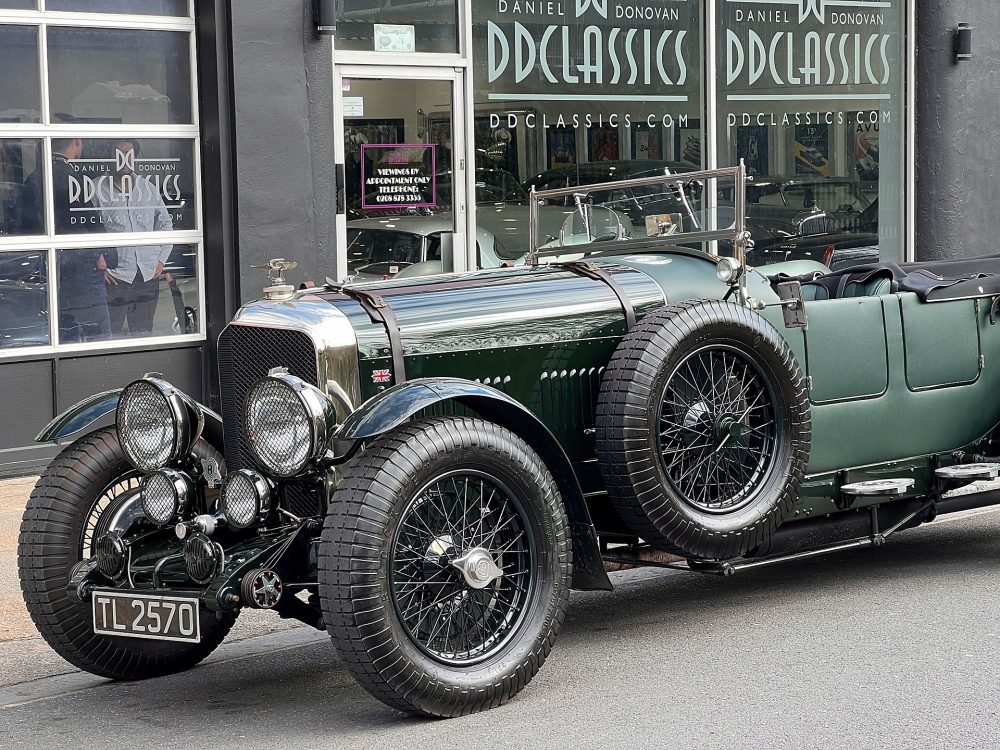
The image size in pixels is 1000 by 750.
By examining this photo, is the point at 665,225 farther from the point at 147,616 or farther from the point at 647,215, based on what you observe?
the point at 147,616

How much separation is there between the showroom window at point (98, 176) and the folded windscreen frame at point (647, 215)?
352 cm

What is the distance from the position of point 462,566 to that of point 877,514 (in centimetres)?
216

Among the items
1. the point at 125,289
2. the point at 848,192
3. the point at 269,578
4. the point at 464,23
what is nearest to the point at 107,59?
the point at 125,289

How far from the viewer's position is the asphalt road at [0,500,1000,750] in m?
4.23

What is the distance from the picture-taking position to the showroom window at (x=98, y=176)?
878cm

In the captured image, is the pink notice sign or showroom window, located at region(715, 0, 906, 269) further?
showroom window, located at region(715, 0, 906, 269)

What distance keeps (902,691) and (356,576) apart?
5.72 feet

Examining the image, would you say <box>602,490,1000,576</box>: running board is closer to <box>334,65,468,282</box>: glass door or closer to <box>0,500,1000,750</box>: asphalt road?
<box>0,500,1000,750</box>: asphalt road

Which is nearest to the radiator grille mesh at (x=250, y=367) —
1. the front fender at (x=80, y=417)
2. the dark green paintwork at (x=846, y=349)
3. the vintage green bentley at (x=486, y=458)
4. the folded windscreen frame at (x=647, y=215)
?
the vintage green bentley at (x=486, y=458)

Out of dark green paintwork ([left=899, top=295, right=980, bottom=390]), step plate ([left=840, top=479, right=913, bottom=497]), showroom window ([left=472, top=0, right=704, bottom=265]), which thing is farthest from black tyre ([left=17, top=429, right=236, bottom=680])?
showroom window ([left=472, top=0, right=704, bottom=265])

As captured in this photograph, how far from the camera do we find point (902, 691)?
452 cm

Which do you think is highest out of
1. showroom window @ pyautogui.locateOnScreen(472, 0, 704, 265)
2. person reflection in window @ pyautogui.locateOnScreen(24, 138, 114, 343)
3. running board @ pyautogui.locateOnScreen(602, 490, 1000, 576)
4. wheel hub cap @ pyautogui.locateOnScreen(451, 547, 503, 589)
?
showroom window @ pyautogui.locateOnScreen(472, 0, 704, 265)

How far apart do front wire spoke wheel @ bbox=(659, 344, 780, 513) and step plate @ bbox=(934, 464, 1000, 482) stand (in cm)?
101

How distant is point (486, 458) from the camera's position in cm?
449
